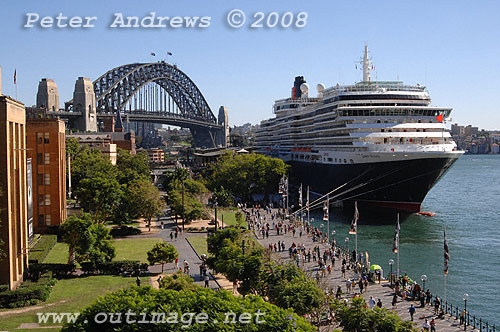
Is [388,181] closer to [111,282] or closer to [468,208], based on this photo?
[468,208]

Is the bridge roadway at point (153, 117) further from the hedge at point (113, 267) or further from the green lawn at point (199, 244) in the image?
the hedge at point (113, 267)

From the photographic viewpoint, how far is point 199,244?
44.8 m

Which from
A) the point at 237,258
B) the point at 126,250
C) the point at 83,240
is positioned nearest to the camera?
the point at 237,258

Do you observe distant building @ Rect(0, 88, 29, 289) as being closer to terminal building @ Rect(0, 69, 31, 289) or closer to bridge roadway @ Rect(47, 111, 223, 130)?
terminal building @ Rect(0, 69, 31, 289)

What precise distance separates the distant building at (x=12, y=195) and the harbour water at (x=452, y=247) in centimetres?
2462

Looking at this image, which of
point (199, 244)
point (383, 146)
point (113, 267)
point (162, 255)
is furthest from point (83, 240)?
point (383, 146)

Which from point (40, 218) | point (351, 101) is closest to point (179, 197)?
point (40, 218)

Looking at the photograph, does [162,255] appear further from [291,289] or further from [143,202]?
[143,202]

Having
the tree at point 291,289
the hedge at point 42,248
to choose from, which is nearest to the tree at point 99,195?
the hedge at point 42,248

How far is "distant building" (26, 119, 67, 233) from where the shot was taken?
44875 mm

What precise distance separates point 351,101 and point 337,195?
1170cm

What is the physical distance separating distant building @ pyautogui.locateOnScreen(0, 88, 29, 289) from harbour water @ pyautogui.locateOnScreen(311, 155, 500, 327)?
24.6m

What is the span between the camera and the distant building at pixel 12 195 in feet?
91.8

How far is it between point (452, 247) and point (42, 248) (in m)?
33.9
